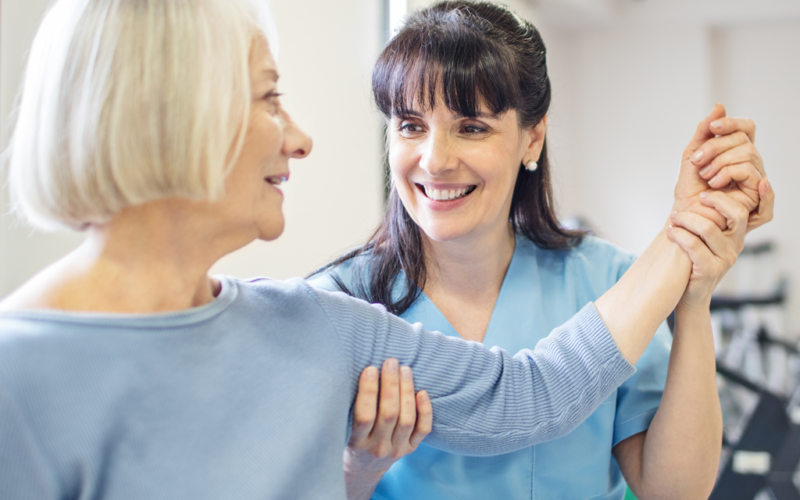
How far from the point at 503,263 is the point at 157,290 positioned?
0.77 meters

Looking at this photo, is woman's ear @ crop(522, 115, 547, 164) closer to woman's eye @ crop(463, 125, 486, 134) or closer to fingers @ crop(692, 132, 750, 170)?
woman's eye @ crop(463, 125, 486, 134)

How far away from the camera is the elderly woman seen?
1.90 feet

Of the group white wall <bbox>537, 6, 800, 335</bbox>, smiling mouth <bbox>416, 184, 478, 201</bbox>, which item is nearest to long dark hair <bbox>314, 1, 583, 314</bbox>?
smiling mouth <bbox>416, 184, 478, 201</bbox>

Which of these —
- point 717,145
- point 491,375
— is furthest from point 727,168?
point 491,375

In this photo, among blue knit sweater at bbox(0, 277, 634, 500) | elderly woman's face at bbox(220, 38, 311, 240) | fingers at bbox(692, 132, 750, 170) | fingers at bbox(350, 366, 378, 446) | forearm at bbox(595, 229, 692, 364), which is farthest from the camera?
fingers at bbox(692, 132, 750, 170)

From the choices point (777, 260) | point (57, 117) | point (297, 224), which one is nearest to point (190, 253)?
point (57, 117)

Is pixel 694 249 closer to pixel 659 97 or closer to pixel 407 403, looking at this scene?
pixel 407 403

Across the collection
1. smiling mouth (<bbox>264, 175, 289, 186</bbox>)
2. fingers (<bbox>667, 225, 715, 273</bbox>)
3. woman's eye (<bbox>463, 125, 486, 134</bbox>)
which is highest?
smiling mouth (<bbox>264, 175, 289, 186</bbox>)

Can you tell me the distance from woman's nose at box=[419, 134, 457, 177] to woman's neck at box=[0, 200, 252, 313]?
49cm

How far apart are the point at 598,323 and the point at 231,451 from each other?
0.56 meters

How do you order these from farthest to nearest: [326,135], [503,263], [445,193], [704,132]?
[326,135], [503,263], [445,193], [704,132]

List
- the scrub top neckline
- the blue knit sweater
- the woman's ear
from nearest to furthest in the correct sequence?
the blue knit sweater
the scrub top neckline
the woman's ear

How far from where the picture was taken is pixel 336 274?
3.94 feet

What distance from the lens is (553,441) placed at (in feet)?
3.59
